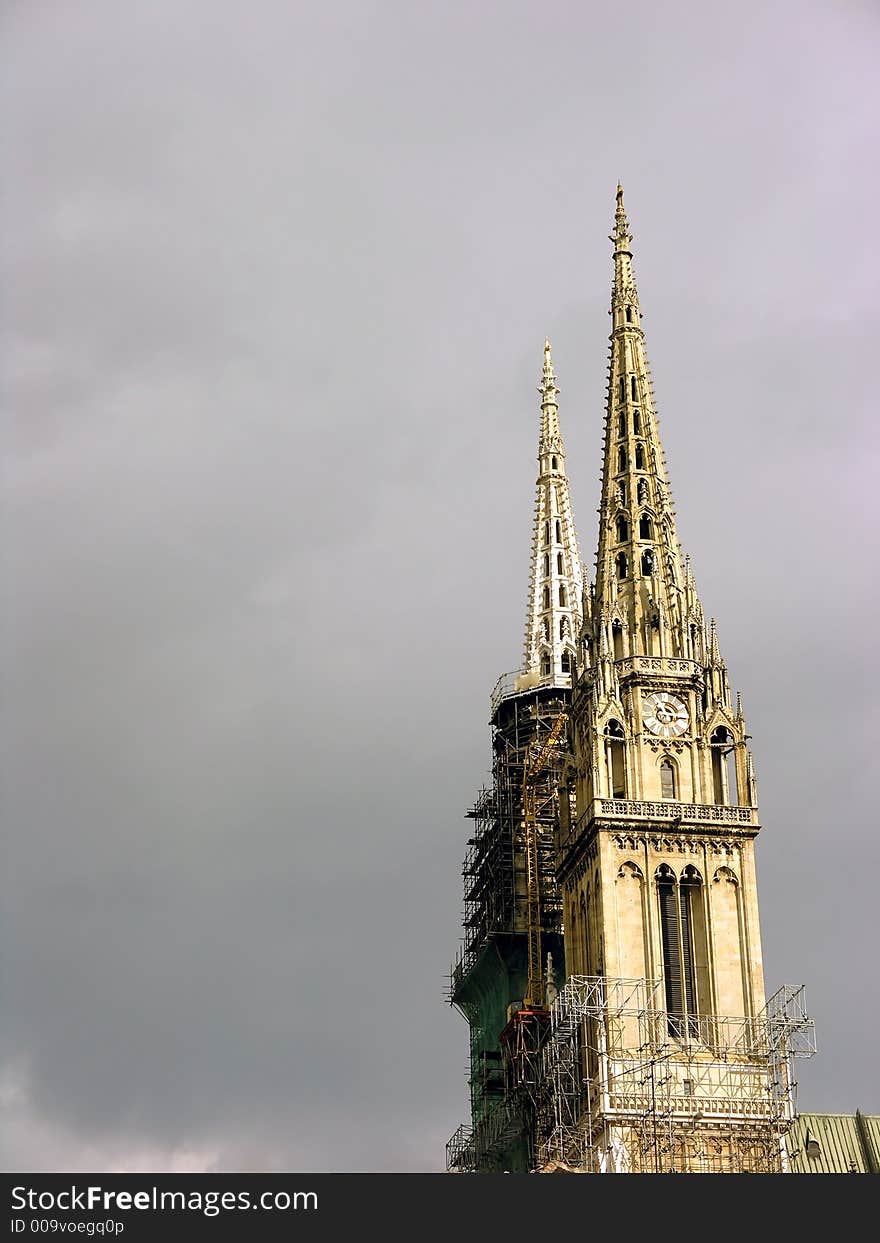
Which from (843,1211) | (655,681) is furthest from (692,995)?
(843,1211)

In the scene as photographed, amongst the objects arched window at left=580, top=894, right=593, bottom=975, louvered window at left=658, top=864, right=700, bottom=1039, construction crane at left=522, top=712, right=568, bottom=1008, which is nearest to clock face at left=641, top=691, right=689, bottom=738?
louvered window at left=658, top=864, right=700, bottom=1039

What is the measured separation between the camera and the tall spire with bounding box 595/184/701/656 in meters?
119

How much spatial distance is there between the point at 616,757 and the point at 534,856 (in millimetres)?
12948

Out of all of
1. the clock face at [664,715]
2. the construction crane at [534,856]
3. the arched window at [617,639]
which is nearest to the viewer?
the clock face at [664,715]

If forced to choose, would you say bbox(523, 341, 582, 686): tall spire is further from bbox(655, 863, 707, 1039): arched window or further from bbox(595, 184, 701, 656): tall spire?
bbox(655, 863, 707, 1039): arched window

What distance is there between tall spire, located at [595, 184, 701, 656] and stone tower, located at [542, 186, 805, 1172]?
0.11 metres

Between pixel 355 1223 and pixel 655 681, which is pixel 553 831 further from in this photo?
pixel 355 1223

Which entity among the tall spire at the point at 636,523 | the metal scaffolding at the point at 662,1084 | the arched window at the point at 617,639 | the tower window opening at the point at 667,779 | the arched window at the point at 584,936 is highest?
the tall spire at the point at 636,523

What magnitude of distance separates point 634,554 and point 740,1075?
26.9m

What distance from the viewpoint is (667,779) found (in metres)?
114

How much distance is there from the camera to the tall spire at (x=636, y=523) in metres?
119

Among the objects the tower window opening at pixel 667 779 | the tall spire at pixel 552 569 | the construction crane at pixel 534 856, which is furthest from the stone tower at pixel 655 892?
the tall spire at pixel 552 569

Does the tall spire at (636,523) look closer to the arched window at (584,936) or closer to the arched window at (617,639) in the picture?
the arched window at (617,639)

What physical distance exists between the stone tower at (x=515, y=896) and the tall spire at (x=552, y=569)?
77 mm
